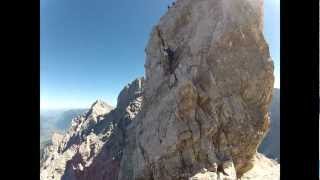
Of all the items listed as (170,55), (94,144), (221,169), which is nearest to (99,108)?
(94,144)

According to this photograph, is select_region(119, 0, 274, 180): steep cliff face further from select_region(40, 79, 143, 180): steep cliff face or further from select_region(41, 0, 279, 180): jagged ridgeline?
select_region(40, 79, 143, 180): steep cliff face

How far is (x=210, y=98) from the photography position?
7.50 metres

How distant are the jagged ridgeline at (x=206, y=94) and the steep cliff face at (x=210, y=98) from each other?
0.02 m

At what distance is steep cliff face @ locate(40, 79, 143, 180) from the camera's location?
58.4 ft

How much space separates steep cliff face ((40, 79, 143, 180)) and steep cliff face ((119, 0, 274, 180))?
9014mm

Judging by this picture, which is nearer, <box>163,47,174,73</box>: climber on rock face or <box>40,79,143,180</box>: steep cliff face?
<box>163,47,174,73</box>: climber on rock face

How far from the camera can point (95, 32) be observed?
1723 centimetres

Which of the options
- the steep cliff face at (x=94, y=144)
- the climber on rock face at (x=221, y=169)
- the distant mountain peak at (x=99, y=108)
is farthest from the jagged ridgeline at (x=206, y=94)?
the distant mountain peak at (x=99, y=108)

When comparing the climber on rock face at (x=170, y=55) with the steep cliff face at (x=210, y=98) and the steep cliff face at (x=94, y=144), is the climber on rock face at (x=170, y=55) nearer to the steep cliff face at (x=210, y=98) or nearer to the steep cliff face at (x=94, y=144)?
the steep cliff face at (x=210, y=98)

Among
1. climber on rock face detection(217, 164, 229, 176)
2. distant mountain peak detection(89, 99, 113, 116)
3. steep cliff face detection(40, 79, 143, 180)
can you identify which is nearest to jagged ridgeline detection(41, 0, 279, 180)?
climber on rock face detection(217, 164, 229, 176)

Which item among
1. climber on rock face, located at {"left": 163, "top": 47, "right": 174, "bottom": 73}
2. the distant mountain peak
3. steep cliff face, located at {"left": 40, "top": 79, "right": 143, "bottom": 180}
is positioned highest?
climber on rock face, located at {"left": 163, "top": 47, "right": 174, "bottom": 73}

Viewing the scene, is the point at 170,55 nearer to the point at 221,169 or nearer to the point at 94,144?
the point at 221,169
